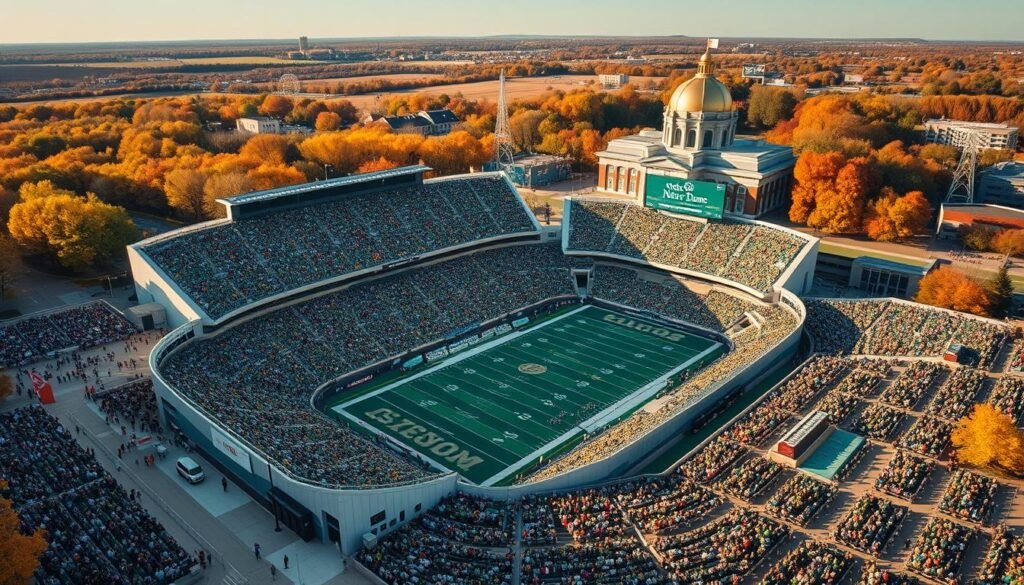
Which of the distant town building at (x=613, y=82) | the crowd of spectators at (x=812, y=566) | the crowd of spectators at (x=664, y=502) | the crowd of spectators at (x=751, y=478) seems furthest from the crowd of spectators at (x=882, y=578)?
the distant town building at (x=613, y=82)

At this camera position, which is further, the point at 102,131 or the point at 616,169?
the point at 102,131

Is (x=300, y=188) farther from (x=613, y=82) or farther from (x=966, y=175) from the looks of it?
(x=613, y=82)

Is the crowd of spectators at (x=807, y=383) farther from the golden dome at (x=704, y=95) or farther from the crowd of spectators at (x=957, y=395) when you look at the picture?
the golden dome at (x=704, y=95)

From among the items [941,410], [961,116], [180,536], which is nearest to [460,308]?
[180,536]

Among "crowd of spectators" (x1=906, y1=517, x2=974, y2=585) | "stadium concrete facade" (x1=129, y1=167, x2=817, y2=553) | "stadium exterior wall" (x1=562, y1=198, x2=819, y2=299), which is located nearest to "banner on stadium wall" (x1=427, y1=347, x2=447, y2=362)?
"stadium concrete facade" (x1=129, y1=167, x2=817, y2=553)

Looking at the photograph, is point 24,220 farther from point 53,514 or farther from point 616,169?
point 616,169

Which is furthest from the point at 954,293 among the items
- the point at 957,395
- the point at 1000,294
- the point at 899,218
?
the point at 899,218
